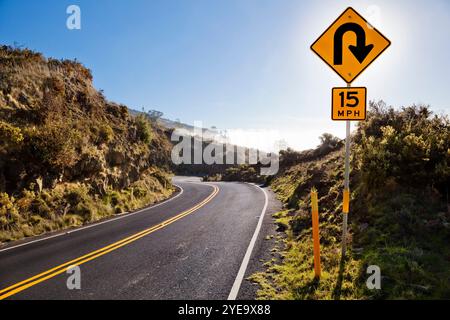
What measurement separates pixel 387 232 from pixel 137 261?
5.88 meters

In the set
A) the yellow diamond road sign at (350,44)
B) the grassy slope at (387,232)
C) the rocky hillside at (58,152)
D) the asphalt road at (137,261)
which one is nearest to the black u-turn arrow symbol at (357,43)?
the yellow diamond road sign at (350,44)

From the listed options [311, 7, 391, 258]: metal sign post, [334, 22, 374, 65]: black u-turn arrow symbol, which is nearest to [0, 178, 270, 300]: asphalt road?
[311, 7, 391, 258]: metal sign post

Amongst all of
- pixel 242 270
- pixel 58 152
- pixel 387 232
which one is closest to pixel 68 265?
pixel 242 270

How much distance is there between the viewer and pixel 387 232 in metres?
6.80

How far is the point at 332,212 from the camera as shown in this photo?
916cm

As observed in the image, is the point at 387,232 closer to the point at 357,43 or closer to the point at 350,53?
the point at 350,53

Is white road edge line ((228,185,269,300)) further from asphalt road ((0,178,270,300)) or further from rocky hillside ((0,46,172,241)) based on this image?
rocky hillside ((0,46,172,241))

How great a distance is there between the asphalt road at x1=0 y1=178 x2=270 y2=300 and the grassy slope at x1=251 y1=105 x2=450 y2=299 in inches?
44.5

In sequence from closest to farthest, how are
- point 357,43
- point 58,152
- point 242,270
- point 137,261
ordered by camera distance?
point 357,43, point 242,270, point 137,261, point 58,152

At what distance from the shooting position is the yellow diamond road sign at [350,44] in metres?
5.37

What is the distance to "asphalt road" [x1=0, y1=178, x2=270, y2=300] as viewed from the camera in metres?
5.22

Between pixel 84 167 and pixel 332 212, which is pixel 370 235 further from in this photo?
pixel 84 167
